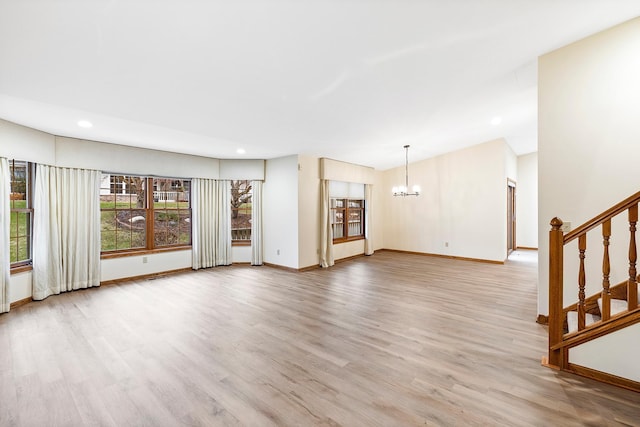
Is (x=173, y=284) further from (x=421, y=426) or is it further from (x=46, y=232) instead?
(x=421, y=426)

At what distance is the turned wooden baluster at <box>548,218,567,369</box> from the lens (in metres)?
2.32

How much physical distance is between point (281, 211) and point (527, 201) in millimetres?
7670

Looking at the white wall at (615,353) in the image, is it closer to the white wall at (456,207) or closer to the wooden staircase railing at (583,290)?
the wooden staircase railing at (583,290)

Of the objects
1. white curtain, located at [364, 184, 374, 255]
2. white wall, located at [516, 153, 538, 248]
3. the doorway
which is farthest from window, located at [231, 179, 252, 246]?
white wall, located at [516, 153, 538, 248]

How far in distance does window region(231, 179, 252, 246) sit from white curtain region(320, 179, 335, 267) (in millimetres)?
1763

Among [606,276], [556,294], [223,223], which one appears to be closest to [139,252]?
[223,223]

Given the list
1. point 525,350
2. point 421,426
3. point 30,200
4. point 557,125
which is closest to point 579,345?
point 525,350

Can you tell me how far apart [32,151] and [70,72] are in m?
2.35

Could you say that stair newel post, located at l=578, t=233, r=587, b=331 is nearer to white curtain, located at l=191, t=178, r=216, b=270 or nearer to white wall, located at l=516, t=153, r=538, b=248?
white curtain, located at l=191, t=178, r=216, b=270

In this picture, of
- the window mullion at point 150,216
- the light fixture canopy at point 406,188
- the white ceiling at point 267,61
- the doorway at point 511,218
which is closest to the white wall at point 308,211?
the white ceiling at point 267,61

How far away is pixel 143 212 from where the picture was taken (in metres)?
5.58

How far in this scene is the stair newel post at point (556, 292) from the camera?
2.32 metres

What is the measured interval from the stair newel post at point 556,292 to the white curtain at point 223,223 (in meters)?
5.83

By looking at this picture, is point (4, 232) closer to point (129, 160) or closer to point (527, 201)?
point (129, 160)
